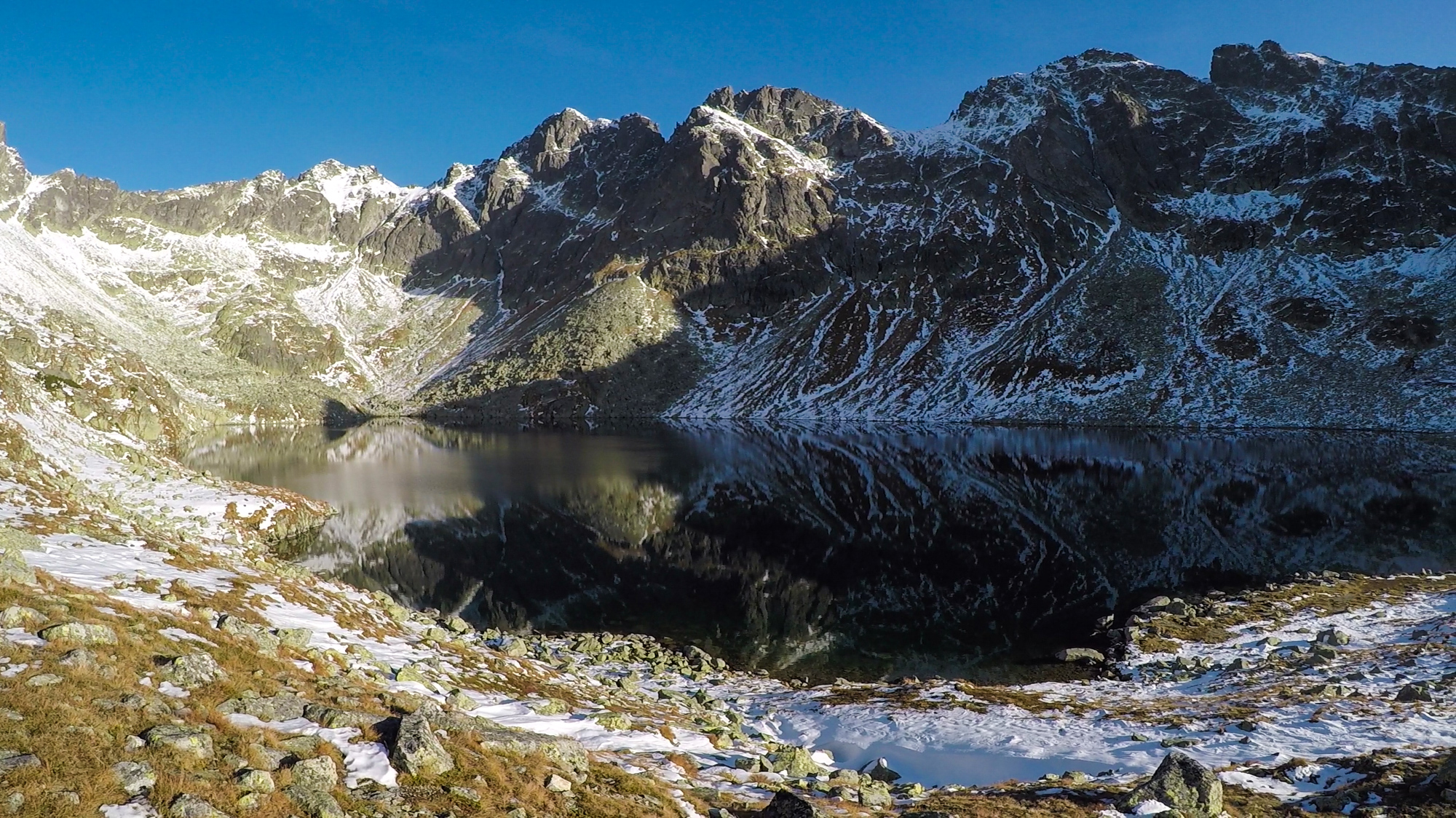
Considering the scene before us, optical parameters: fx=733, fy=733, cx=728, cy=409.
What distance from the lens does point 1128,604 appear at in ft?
130

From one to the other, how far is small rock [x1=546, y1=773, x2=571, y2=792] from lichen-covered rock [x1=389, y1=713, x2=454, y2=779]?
154 centimetres

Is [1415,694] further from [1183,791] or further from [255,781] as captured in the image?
[255,781]

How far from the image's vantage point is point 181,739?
32.6ft

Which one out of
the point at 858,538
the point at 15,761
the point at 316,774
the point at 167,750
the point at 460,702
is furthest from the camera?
the point at 858,538

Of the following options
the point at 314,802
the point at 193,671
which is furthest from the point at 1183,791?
the point at 193,671

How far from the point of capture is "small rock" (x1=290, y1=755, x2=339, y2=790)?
998cm

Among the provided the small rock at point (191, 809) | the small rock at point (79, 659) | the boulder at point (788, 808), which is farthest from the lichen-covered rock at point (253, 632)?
the boulder at point (788, 808)

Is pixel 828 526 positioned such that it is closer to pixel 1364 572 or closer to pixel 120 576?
pixel 1364 572

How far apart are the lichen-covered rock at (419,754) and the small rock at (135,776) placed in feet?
10.1

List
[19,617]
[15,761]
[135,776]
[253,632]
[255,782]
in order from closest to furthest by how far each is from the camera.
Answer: [15,761] < [135,776] < [255,782] < [19,617] < [253,632]

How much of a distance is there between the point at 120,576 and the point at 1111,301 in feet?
718

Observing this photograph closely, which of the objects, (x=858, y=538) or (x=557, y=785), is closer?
(x=557, y=785)

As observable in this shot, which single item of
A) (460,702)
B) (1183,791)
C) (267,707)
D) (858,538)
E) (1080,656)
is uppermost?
(267,707)

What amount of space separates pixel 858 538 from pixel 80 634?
155 feet
